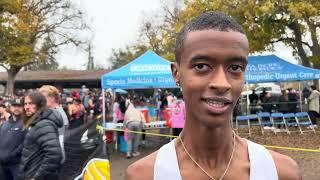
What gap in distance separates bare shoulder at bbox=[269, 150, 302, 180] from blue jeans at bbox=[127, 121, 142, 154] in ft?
32.8

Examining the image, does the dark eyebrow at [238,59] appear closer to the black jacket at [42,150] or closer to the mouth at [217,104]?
the mouth at [217,104]

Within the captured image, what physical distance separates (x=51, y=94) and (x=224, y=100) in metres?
4.70

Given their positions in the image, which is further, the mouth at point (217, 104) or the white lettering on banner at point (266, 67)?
the white lettering on banner at point (266, 67)

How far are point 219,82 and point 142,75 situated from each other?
10.8 m

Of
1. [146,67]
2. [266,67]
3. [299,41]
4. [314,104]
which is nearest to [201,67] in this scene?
[146,67]

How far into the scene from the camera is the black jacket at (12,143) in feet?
17.8

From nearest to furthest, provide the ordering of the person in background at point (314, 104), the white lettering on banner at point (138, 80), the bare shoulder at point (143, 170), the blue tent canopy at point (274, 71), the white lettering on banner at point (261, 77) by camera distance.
Answer: the bare shoulder at point (143, 170) → the white lettering on banner at point (138, 80) → the blue tent canopy at point (274, 71) → the white lettering on banner at point (261, 77) → the person in background at point (314, 104)

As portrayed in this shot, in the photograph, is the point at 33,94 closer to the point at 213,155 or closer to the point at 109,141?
the point at 213,155

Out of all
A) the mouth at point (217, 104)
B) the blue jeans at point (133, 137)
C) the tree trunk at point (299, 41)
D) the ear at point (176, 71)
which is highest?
the tree trunk at point (299, 41)

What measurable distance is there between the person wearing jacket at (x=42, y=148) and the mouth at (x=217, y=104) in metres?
3.38

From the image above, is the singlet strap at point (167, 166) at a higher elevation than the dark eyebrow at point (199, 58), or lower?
lower

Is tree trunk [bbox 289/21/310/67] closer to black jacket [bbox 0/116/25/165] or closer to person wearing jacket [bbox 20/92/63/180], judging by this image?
black jacket [bbox 0/116/25/165]

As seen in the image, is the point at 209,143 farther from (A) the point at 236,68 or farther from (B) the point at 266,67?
(B) the point at 266,67

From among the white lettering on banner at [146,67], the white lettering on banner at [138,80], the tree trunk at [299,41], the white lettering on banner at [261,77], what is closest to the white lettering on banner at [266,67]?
the white lettering on banner at [261,77]
